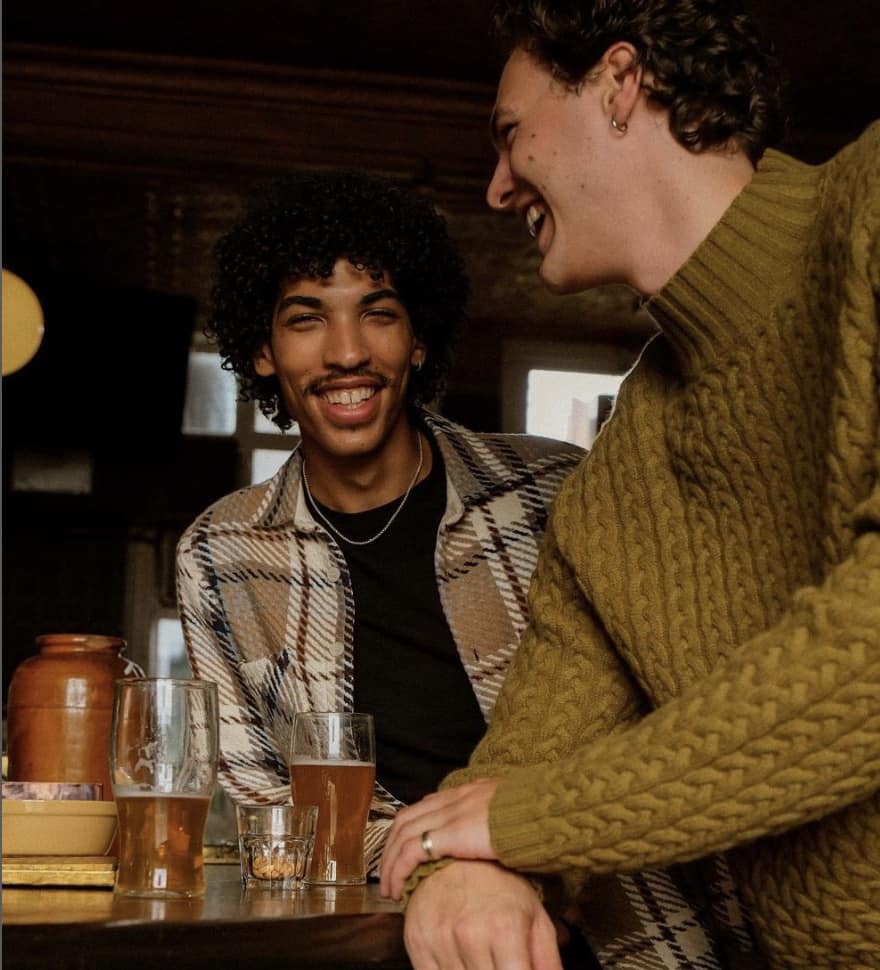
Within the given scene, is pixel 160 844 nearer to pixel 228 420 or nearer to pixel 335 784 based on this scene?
pixel 335 784

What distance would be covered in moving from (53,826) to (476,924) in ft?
1.44

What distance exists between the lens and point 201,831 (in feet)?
4.21

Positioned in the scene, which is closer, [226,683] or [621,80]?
[621,80]

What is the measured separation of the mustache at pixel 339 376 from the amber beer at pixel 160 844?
1042 millimetres

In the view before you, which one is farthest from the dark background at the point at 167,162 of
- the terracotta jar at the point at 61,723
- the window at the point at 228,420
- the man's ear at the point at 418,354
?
the terracotta jar at the point at 61,723

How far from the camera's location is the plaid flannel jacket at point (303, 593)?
6.84 ft

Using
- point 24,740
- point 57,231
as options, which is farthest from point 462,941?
point 57,231

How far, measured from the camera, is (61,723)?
145cm

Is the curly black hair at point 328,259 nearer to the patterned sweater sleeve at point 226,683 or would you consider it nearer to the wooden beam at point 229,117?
the patterned sweater sleeve at point 226,683

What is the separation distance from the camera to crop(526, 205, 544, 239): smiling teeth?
1.43 metres

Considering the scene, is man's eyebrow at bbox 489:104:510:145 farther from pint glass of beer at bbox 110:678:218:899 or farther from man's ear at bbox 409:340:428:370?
man's ear at bbox 409:340:428:370

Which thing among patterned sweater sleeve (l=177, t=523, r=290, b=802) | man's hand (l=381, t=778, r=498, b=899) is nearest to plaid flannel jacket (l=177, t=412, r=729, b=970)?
patterned sweater sleeve (l=177, t=523, r=290, b=802)

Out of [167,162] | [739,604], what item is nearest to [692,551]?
[739,604]

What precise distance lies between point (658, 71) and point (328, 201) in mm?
1263
